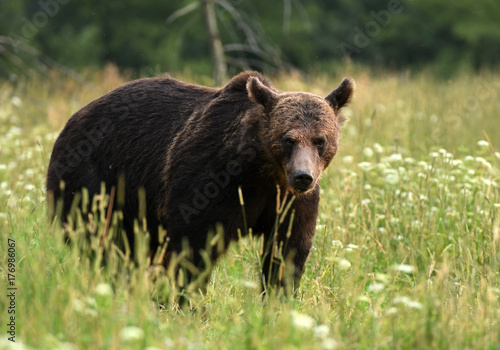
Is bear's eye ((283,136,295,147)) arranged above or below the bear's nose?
above

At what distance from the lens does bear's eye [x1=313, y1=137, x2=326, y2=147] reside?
171 inches

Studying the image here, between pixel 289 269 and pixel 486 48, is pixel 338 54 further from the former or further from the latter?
pixel 289 269

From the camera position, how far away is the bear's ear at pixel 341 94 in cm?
471

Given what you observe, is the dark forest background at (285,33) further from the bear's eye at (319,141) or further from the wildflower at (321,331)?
the wildflower at (321,331)

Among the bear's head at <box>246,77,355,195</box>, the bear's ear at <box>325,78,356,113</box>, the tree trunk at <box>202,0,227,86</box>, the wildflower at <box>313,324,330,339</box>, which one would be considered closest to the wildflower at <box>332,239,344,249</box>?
the bear's head at <box>246,77,355,195</box>

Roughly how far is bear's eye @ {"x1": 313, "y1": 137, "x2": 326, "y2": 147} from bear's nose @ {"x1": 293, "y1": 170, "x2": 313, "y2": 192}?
1.08 ft

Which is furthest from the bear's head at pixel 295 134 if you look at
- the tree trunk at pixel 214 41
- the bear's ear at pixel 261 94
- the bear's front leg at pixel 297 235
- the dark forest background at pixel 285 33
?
the dark forest background at pixel 285 33

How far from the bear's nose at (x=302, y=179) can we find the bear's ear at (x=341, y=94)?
0.82m

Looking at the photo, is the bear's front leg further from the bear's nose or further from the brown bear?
the bear's nose

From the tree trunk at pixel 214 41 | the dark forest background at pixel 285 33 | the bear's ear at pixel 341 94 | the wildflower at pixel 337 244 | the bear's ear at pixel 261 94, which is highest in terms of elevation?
the dark forest background at pixel 285 33

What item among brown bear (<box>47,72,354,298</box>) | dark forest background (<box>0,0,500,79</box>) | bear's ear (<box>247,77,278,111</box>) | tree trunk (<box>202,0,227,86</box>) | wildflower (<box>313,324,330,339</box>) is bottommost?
wildflower (<box>313,324,330,339</box>)

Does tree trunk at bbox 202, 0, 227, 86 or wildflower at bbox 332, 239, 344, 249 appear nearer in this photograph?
wildflower at bbox 332, 239, 344, 249

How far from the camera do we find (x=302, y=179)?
13.4ft

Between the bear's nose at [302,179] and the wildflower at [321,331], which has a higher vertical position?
the bear's nose at [302,179]
